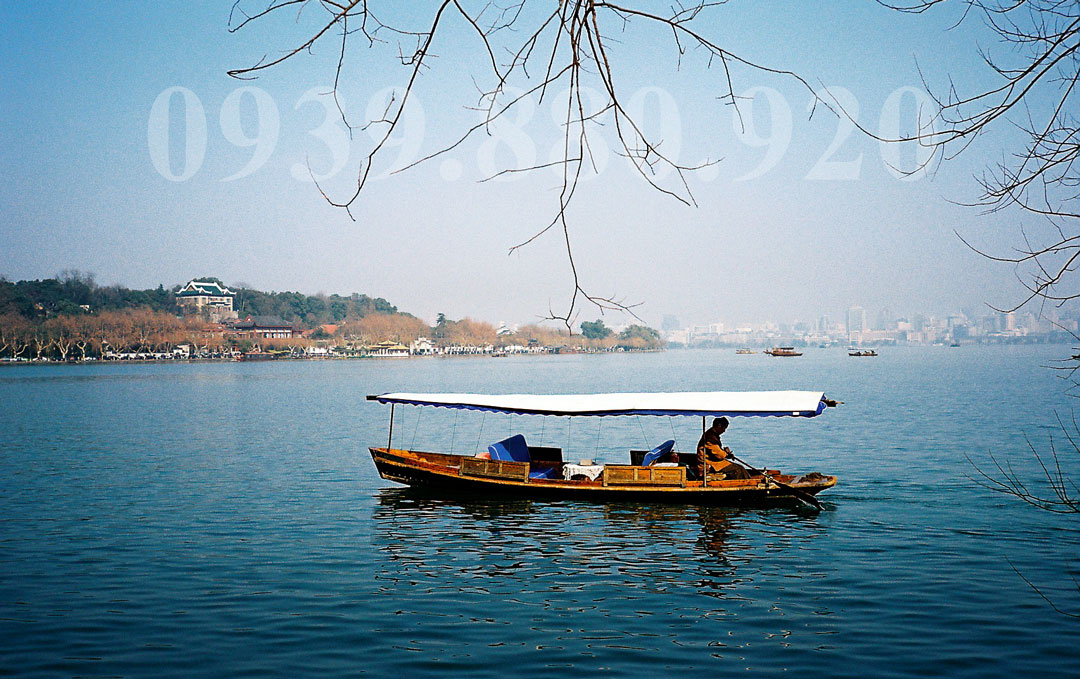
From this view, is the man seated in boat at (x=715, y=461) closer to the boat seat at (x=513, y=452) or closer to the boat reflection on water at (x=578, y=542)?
the boat reflection on water at (x=578, y=542)

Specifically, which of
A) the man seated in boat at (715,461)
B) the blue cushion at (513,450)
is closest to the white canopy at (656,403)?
the man seated in boat at (715,461)

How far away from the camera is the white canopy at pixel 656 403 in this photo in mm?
22156

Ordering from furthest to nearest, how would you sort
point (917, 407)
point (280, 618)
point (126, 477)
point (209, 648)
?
point (917, 407), point (126, 477), point (280, 618), point (209, 648)

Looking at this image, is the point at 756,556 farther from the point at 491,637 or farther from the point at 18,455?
the point at 18,455

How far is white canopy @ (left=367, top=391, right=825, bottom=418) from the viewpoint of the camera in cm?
2216

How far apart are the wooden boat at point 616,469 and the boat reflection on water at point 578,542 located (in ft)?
1.54

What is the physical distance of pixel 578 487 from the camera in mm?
22391

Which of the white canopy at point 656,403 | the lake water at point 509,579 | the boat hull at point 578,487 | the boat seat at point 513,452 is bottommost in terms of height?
the lake water at point 509,579

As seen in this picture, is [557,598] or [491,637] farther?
[557,598]

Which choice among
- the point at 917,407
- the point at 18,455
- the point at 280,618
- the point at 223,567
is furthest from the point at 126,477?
the point at 917,407

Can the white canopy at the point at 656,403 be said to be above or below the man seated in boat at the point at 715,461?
above

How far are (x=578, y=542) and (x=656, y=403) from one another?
18.5 ft

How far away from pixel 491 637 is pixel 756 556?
6.73m

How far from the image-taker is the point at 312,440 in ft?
144
